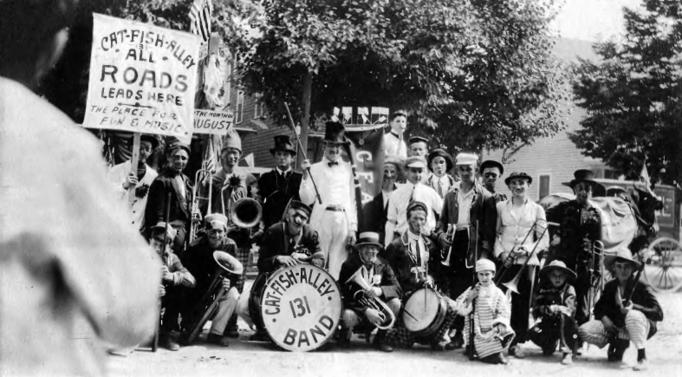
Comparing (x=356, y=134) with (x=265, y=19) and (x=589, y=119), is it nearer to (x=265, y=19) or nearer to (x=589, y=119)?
(x=265, y=19)

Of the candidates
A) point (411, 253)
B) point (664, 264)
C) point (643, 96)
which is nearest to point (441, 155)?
point (411, 253)

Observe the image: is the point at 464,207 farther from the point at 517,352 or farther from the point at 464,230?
the point at 517,352

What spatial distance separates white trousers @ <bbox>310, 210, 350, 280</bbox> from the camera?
761cm

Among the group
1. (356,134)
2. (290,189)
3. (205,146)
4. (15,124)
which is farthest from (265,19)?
(15,124)

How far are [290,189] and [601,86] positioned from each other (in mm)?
12969

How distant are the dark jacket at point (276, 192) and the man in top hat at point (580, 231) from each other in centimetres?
263

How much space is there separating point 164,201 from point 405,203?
2310 millimetres

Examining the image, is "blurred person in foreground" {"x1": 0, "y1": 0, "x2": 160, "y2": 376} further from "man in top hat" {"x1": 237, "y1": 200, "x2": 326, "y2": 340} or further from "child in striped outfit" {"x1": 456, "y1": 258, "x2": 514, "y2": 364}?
"man in top hat" {"x1": 237, "y1": 200, "x2": 326, "y2": 340}

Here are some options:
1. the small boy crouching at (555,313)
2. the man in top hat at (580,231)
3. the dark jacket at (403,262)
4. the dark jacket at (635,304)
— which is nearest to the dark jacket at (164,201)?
the dark jacket at (403,262)

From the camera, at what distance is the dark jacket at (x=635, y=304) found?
6.66 metres

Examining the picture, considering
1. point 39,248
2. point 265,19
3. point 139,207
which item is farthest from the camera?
point 265,19

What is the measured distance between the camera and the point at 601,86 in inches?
746

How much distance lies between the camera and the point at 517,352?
6762 mm

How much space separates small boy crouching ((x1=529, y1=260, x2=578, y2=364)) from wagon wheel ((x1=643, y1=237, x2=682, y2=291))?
5.63 meters
